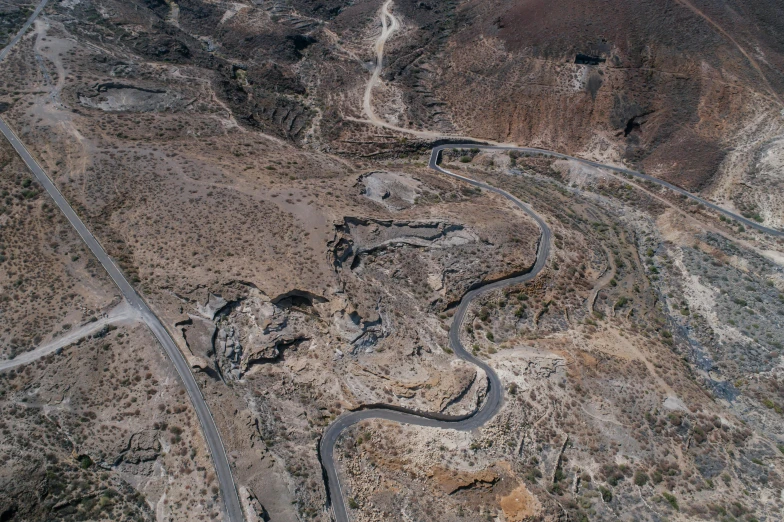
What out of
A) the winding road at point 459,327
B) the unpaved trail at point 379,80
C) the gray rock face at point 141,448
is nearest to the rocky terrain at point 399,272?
the gray rock face at point 141,448

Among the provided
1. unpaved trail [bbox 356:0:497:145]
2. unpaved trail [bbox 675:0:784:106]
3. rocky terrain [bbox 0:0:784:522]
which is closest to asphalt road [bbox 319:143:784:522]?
rocky terrain [bbox 0:0:784:522]

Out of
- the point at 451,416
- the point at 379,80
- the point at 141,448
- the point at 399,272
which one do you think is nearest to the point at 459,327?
the point at 399,272

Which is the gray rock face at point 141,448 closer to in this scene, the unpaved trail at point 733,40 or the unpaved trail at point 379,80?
the unpaved trail at point 379,80

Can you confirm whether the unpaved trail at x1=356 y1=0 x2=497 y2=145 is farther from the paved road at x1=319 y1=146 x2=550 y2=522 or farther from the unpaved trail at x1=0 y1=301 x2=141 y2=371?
the unpaved trail at x1=0 y1=301 x2=141 y2=371

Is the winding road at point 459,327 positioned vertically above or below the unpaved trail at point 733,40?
below

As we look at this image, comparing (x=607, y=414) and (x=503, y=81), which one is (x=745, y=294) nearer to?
(x=607, y=414)

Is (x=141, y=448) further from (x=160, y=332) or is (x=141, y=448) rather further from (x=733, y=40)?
(x=733, y=40)
